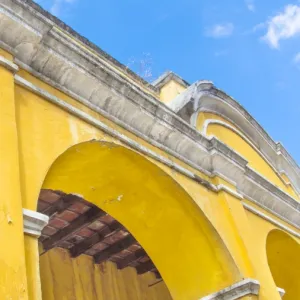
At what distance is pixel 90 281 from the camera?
6699mm

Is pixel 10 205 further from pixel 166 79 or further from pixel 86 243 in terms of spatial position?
pixel 166 79

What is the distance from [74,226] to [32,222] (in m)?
3.00

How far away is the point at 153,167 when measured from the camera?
201 inches

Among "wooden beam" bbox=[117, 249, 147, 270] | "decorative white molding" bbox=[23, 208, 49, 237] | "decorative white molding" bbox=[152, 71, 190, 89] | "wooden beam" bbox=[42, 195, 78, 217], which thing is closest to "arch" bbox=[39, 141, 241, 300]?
"wooden beam" bbox=[42, 195, 78, 217]

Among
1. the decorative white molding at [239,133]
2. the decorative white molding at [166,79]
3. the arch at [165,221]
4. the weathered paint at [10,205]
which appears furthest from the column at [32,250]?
the decorative white molding at [166,79]

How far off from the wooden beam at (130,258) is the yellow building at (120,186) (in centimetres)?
2

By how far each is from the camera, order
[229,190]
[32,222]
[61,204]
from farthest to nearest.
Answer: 1. [229,190]
2. [61,204]
3. [32,222]

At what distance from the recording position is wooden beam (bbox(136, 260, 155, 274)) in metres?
7.42

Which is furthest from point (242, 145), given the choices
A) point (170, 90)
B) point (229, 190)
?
point (229, 190)

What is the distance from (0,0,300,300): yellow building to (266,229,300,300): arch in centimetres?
2

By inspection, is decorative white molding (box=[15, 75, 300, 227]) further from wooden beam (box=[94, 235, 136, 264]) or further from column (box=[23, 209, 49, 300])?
wooden beam (box=[94, 235, 136, 264])

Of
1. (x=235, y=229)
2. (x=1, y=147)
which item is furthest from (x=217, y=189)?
(x=1, y=147)

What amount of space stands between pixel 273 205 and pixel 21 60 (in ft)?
14.5

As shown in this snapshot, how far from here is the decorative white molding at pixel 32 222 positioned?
10.8ft
